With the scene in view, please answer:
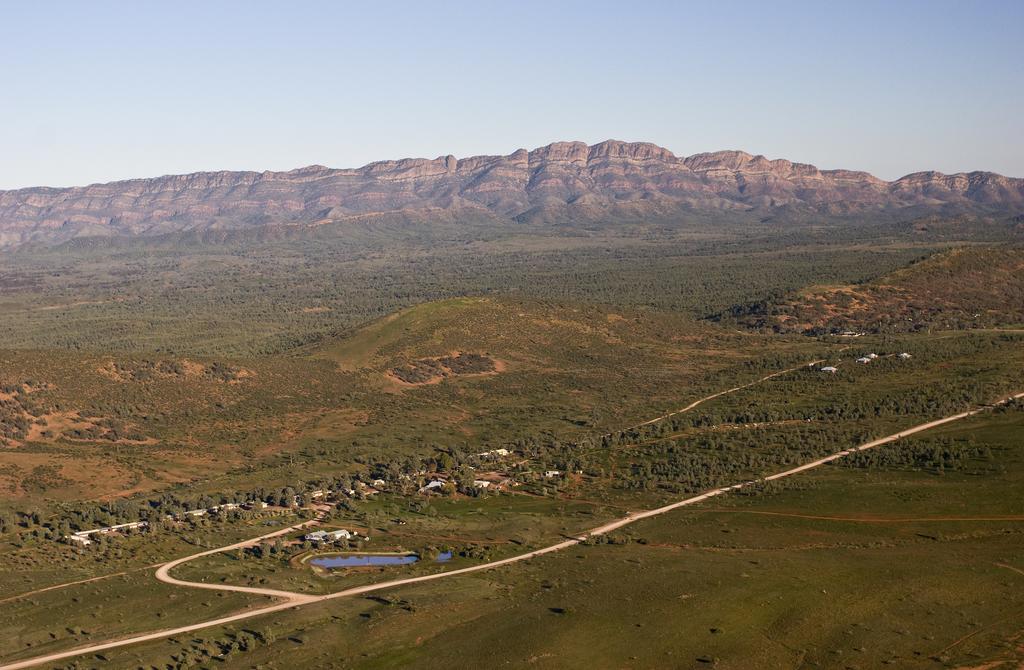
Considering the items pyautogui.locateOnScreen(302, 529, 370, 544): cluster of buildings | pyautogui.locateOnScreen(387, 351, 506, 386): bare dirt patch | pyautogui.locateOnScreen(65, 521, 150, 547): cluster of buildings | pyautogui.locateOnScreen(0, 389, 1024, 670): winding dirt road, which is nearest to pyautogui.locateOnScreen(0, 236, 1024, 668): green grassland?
pyautogui.locateOnScreen(387, 351, 506, 386): bare dirt patch

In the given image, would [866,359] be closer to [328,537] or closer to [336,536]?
[336,536]

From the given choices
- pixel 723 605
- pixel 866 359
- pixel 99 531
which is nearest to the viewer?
pixel 723 605

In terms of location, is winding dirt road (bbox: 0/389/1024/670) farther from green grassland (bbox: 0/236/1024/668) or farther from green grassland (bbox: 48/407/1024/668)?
green grassland (bbox: 48/407/1024/668)

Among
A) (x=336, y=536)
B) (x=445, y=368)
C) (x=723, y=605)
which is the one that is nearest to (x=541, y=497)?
(x=336, y=536)

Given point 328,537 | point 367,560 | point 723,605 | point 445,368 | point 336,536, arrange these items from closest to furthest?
point 723,605 < point 367,560 < point 328,537 < point 336,536 < point 445,368

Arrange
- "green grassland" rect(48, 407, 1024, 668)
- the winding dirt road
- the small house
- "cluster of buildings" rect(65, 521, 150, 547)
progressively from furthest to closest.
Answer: "cluster of buildings" rect(65, 521, 150, 547) → the small house → the winding dirt road → "green grassland" rect(48, 407, 1024, 668)

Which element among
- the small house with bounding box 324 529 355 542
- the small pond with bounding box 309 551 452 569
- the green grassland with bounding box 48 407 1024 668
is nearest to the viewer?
the green grassland with bounding box 48 407 1024 668

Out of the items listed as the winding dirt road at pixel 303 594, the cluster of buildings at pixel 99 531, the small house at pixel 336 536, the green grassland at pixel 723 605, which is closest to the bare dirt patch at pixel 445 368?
the winding dirt road at pixel 303 594

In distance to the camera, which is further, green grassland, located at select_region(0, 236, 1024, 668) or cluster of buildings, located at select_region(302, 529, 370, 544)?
cluster of buildings, located at select_region(302, 529, 370, 544)

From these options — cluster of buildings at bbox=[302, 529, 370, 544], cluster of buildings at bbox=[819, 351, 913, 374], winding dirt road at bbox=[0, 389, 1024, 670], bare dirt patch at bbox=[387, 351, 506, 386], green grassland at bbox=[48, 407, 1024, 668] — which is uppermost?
bare dirt patch at bbox=[387, 351, 506, 386]

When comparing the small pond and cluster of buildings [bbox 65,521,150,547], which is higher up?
cluster of buildings [bbox 65,521,150,547]
